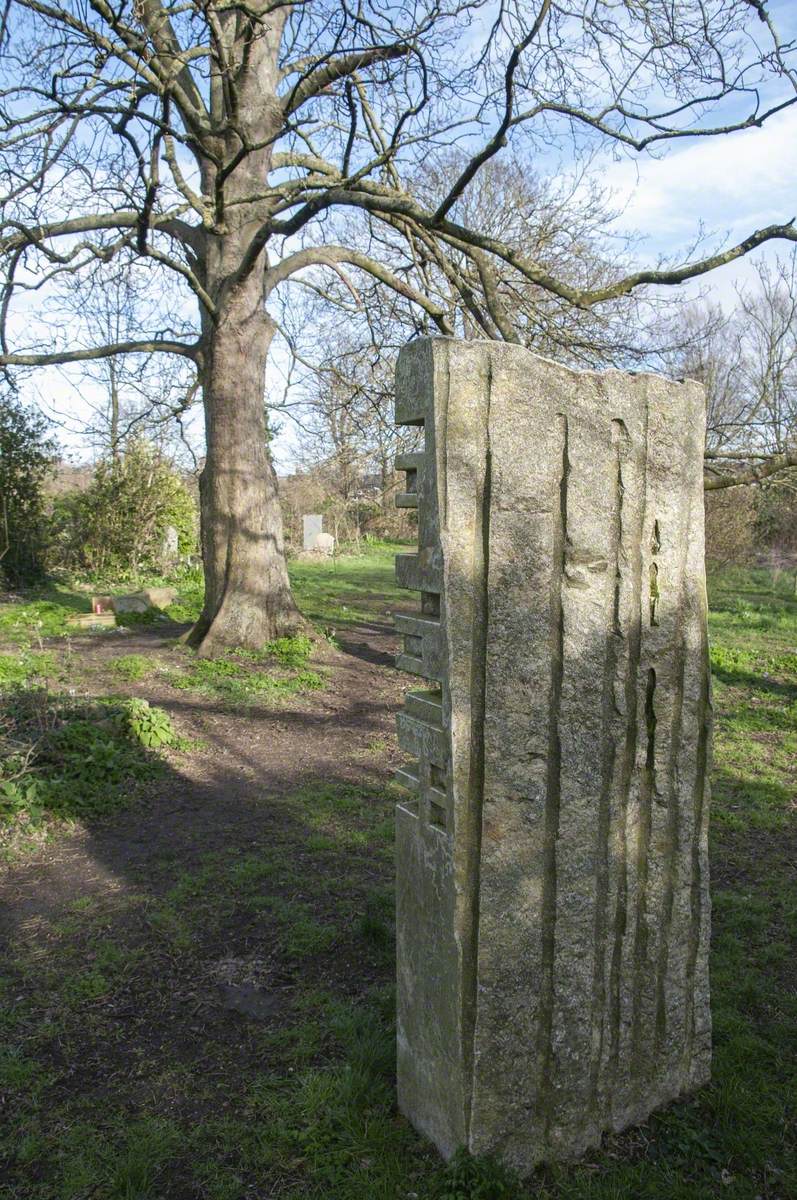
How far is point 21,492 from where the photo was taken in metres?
16.0

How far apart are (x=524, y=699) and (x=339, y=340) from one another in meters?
12.8

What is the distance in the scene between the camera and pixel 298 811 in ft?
20.6

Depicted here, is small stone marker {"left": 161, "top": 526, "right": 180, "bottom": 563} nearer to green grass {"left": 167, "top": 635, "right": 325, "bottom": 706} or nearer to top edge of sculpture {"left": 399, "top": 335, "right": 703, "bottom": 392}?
green grass {"left": 167, "top": 635, "right": 325, "bottom": 706}

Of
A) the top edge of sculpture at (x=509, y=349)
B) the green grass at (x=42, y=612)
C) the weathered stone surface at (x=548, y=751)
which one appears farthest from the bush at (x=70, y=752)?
the top edge of sculpture at (x=509, y=349)

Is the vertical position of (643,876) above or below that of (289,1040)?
above

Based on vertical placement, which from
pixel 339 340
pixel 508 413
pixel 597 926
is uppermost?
pixel 339 340

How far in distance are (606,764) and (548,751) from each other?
0.29 metres

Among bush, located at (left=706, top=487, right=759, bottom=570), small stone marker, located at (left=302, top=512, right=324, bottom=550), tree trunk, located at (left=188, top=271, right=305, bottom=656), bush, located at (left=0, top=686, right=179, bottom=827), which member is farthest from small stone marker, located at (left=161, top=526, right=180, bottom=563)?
bush, located at (left=0, top=686, right=179, bottom=827)

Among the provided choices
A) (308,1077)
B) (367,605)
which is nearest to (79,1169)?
(308,1077)

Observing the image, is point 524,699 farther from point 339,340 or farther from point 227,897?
point 339,340

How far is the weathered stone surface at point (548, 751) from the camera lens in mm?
2695

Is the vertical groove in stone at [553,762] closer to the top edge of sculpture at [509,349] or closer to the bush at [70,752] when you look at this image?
the top edge of sculpture at [509,349]

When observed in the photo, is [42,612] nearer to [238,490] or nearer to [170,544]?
[238,490]

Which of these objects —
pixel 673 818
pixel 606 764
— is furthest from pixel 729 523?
pixel 606 764
